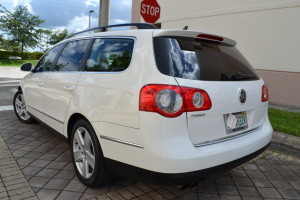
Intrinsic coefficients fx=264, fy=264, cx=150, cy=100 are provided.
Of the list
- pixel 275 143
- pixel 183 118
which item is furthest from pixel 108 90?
pixel 275 143

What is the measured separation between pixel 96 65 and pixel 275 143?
11.1 feet

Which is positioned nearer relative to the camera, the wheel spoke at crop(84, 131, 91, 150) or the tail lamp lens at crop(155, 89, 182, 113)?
the tail lamp lens at crop(155, 89, 182, 113)

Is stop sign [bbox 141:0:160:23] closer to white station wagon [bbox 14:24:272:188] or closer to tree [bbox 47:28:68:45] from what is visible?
white station wagon [bbox 14:24:272:188]

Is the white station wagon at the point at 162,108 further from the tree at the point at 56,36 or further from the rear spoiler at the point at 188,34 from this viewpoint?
the tree at the point at 56,36

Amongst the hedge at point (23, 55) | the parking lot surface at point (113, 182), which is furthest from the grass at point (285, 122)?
the hedge at point (23, 55)

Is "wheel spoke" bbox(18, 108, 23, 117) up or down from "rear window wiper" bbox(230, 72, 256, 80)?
down

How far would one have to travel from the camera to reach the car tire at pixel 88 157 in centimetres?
255

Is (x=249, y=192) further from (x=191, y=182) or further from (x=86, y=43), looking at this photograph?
(x=86, y=43)

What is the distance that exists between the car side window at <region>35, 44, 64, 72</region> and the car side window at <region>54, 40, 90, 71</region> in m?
0.27

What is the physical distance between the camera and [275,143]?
14.8ft

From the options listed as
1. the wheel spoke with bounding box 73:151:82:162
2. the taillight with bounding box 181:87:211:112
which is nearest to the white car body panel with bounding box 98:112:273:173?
the taillight with bounding box 181:87:211:112

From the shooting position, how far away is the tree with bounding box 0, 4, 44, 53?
3177cm

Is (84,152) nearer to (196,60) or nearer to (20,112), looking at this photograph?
(196,60)

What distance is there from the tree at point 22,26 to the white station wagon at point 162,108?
3378 centimetres
